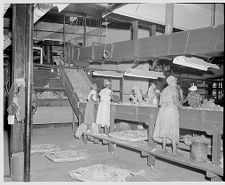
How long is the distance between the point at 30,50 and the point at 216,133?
4.26 metres

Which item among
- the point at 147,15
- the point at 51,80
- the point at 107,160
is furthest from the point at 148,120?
the point at 51,80

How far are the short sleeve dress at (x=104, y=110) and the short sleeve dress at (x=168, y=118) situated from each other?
2629 mm

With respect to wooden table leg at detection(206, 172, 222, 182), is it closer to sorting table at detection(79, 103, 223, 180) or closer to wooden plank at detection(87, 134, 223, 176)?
wooden plank at detection(87, 134, 223, 176)

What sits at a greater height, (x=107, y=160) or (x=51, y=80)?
(x=51, y=80)

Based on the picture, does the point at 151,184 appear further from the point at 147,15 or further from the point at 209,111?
the point at 147,15

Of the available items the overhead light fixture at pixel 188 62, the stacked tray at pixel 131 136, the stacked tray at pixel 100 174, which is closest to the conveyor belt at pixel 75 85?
the stacked tray at pixel 131 136

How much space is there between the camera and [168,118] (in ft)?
19.9

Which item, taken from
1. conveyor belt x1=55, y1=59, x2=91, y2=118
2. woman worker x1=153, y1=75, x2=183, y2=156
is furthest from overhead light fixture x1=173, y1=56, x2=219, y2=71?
conveyor belt x1=55, y1=59, x2=91, y2=118

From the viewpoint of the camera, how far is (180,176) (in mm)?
5871

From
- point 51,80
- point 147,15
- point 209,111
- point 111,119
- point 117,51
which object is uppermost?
point 147,15

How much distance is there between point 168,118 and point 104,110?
116 inches

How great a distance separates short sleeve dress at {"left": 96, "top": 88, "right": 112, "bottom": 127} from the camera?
28.0 ft

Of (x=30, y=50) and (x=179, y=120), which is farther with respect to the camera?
(x=179, y=120)

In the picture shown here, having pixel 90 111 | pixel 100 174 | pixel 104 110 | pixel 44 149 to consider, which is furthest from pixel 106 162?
pixel 90 111
